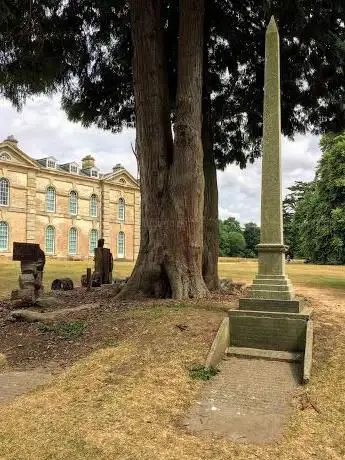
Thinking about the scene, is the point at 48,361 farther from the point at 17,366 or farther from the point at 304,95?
the point at 304,95

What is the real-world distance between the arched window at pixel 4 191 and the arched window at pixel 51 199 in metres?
4.51

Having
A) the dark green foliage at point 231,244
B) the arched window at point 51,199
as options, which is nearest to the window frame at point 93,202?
the arched window at point 51,199

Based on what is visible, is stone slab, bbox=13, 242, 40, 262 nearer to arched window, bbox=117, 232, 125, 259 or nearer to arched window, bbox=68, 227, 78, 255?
arched window, bbox=68, 227, 78, 255

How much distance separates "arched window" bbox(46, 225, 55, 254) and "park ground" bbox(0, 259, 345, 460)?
39.1 metres

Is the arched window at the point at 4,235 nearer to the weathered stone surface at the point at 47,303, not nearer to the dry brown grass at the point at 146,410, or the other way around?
the weathered stone surface at the point at 47,303

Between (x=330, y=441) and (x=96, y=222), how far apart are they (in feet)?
157

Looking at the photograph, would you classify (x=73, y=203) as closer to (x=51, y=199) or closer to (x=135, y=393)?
(x=51, y=199)

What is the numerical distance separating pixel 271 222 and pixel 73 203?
4344 cm

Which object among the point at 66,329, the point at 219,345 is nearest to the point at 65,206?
the point at 66,329

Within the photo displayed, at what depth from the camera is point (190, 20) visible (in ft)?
34.2

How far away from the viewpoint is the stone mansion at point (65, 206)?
1704 inches

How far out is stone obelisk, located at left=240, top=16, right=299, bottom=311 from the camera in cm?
726

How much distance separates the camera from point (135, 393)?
531 centimetres

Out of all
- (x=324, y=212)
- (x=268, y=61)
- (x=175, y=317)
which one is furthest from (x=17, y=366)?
(x=324, y=212)
